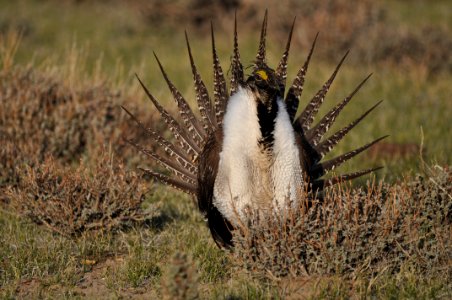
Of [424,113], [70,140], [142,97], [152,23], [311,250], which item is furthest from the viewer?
[152,23]

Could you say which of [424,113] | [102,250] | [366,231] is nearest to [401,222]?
[366,231]

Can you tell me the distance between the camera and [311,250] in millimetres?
3217

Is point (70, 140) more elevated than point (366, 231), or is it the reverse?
point (366, 231)

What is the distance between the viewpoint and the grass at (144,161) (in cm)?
314

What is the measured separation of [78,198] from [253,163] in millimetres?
1131

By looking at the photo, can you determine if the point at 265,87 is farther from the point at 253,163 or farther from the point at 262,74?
the point at 253,163

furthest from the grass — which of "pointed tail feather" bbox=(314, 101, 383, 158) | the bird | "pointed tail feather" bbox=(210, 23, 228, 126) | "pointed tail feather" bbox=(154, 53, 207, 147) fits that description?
"pointed tail feather" bbox=(210, 23, 228, 126)

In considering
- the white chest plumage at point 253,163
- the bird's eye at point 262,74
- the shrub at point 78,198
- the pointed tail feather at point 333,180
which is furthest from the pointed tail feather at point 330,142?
the shrub at point 78,198

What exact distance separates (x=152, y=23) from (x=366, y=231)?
859 centimetres

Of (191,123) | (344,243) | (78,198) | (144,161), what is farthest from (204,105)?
(144,161)

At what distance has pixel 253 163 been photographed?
3.30m

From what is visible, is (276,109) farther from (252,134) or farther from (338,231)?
(338,231)

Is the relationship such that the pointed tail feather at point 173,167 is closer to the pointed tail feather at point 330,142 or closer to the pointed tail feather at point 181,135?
the pointed tail feather at point 181,135

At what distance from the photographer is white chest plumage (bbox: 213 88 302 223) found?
129 inches
